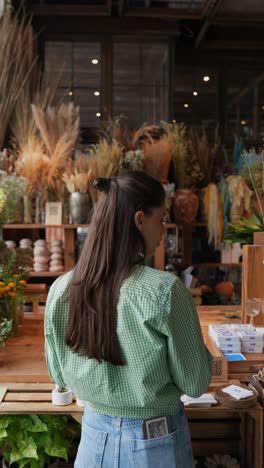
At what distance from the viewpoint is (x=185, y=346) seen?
51.4 inches

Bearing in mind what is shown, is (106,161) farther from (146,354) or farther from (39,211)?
(146,354)

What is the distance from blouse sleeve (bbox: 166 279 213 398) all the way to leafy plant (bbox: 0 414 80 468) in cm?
101

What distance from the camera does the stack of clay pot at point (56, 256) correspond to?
4.49 metres

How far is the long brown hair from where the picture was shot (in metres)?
1.28

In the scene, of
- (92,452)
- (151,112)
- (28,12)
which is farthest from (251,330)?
(28,12)

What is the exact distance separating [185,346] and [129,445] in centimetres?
32

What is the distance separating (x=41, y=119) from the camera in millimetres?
4793

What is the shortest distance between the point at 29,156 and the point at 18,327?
2050mm

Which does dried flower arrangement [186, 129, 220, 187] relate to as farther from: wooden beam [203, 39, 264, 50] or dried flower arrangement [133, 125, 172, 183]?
wooden beam [203, 39, 264, 50]

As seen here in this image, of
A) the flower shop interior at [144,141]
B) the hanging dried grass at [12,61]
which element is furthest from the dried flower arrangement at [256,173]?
the hanging dried grass at [12,61]

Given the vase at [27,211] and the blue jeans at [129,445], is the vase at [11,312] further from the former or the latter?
the vase at [27,211]

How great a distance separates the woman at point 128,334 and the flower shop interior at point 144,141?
118 centimetres

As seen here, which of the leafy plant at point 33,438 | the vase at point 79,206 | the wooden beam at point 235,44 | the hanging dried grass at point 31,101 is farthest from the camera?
the wooden beam at point 235,44

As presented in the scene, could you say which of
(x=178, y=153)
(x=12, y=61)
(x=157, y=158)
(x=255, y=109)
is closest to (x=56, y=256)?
(x=157, y=158)
